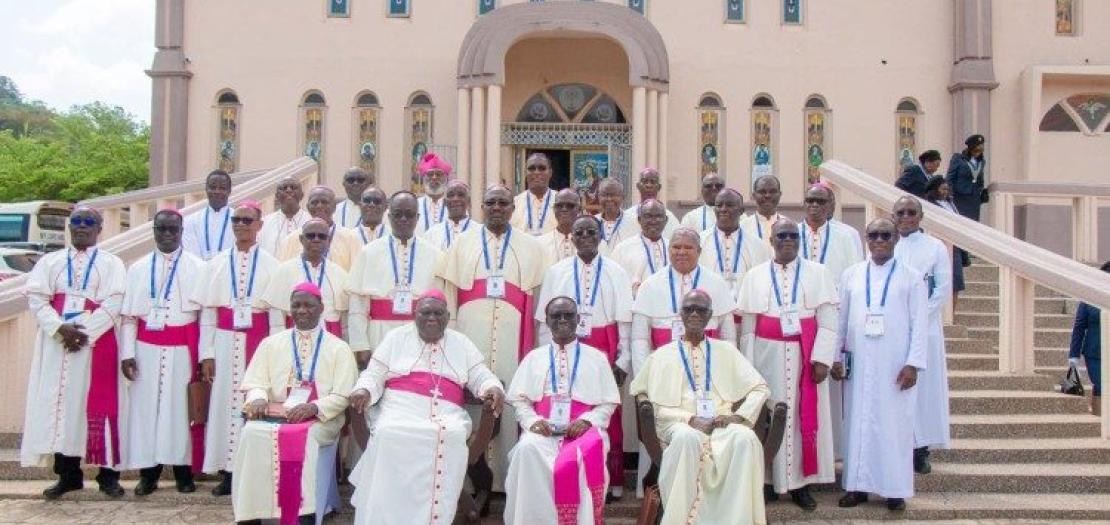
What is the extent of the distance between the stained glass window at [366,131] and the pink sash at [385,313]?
10.2m

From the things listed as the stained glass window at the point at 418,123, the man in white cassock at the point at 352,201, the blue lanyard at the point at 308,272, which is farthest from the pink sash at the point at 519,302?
the stained glass window at the point at 418,123

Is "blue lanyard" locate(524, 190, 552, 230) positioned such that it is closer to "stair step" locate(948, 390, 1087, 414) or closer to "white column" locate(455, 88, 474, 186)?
"stair step" locate(948, 390, 1087, 414)

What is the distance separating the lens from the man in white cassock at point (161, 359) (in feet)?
24.6

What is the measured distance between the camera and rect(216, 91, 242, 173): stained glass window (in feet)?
57.2

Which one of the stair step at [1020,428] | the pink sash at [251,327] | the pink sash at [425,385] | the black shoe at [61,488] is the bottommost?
the black shoe at [61,488]

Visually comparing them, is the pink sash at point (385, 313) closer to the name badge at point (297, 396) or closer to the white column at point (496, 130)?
the name badge at point (297, 396)

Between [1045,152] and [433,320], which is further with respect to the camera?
[1045,152]

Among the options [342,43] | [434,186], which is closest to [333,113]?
[342,43]

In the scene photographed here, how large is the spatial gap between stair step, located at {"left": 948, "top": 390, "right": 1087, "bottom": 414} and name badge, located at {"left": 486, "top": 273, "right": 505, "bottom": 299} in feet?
13.8

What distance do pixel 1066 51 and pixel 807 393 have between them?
42.5 feet

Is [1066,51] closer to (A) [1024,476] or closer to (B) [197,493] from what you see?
(A) [1024,476]

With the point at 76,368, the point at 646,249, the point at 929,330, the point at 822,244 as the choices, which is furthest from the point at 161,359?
the point at 929,330

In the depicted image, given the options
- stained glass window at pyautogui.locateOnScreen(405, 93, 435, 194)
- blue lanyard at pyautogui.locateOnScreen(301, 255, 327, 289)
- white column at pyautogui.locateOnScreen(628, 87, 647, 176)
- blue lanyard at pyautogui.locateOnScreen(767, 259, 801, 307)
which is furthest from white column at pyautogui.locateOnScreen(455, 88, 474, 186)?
blue lanyard at pyautogui.locateOnScreen(767, 259, 801, 307)

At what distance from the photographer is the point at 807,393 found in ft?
24.2
